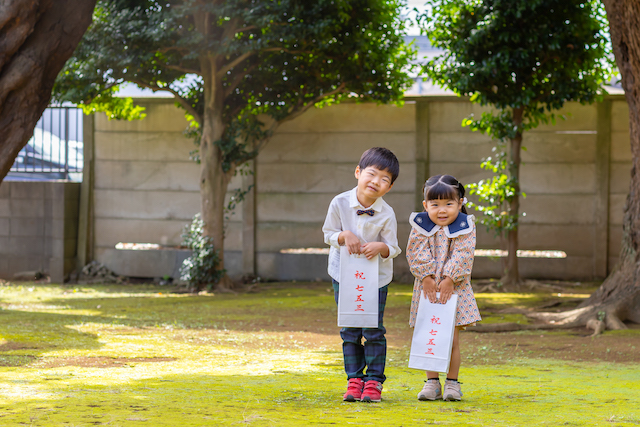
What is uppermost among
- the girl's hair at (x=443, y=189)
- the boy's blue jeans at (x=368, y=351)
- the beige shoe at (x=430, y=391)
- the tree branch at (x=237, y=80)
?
the tree branch at (x=237, y=80)

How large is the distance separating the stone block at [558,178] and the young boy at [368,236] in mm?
6601

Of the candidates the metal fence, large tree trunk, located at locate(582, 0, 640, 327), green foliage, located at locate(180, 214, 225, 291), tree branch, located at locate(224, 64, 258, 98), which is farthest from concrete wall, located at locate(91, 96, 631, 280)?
large tree trunk, located at locate(582, 0, 640, 327)

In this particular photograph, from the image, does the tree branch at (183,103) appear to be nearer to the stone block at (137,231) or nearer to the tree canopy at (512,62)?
the stone block at (137,231)

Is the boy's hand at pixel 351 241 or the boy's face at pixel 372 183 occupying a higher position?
the boy's face at pixel 372 183

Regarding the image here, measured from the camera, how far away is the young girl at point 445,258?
3.36 m

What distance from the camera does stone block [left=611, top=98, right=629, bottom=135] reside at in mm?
9312

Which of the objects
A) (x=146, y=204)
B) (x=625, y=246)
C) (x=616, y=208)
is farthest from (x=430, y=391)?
(x=146, y=204)

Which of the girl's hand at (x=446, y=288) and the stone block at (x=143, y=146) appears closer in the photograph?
the girl's hand at (x=446, y=288)

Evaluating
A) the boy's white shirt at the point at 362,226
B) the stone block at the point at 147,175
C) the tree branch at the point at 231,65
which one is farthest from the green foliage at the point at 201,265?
the boy's white shirt at the point at 362,226

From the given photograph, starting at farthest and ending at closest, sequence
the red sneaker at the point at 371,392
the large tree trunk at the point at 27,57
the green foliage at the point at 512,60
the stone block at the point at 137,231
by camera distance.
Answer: the stone block at the point at 137,231 → the green foliage at the point at 512,60 → the large tree trunk at the point at 27,57 → the red sneaker at the point at 371,392

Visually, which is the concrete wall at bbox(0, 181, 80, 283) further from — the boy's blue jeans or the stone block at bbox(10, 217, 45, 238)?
the boy's blue jeans

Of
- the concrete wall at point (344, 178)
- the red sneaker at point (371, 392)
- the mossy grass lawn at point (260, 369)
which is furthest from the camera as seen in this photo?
the concrete wall at point (344, 178)

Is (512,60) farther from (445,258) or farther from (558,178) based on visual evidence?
(445,258)

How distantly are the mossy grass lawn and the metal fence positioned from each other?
2984 millimetres
